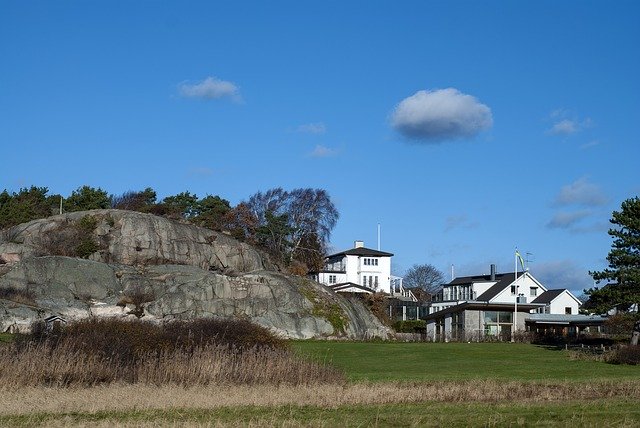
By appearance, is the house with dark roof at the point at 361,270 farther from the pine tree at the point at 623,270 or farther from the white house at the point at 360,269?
the pine tree at the point at 623,270

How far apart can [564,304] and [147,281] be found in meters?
55.7

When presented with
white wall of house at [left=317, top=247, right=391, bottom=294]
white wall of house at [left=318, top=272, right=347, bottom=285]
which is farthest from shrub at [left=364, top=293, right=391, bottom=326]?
white wall of house at [left=317, top=247, right=391, bottom=294]

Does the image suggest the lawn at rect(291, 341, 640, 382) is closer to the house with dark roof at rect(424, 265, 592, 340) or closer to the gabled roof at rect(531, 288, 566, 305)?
the house with dark roof at rect(424, 265, 592, 340)

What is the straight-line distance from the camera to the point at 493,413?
21.5m

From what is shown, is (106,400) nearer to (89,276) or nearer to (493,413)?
(493,413)

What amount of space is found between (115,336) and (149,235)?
167 feet

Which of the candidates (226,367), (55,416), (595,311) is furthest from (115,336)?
(595,311)

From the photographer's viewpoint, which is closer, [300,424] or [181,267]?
[300,424]

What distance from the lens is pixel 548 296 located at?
108562 millimetres

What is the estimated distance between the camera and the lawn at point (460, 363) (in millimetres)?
39906

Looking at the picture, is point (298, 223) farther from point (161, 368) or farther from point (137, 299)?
point (161, 368)

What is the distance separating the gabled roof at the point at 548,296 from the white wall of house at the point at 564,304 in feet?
1.29

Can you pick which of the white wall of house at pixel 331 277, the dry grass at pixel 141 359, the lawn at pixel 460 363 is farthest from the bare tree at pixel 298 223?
the dry grass at pixel 141 359

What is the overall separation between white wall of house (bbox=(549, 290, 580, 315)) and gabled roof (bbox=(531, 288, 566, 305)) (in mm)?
393
